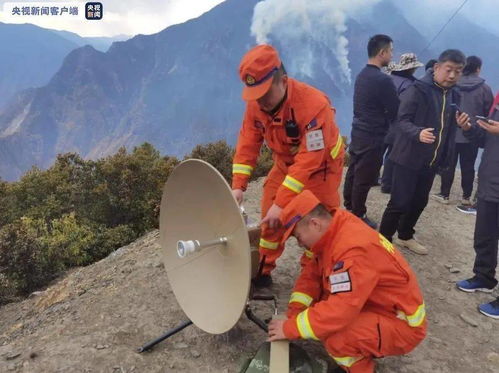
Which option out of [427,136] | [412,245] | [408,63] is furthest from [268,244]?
[408,63]

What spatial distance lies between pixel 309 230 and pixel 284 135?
90 cm

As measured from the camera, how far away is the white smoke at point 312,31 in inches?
6909

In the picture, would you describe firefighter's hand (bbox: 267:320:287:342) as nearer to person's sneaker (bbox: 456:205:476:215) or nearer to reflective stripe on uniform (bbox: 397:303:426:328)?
reflective stripe on uniform (bbox: 397:303:426:328)

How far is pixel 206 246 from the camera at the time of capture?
2594 millimetres

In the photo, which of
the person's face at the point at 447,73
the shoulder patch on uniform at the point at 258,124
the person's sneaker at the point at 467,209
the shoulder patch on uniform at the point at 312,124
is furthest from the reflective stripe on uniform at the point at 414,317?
the person's sneaker at the point at 467,209

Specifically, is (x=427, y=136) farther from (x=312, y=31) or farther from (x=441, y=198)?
(x=312, y=31)

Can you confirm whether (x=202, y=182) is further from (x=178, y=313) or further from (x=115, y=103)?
(x=115, y=103)

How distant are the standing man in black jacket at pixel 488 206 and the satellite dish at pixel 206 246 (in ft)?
8.77

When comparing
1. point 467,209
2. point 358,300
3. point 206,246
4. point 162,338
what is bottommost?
point 467,209

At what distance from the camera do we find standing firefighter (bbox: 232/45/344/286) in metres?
2.72

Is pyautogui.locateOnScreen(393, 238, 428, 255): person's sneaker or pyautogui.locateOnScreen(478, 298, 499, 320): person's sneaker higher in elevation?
pyautogui.locateOnScreen(393, 238, 428, 255): person's sneaker

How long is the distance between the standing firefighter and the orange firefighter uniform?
497 millimetres

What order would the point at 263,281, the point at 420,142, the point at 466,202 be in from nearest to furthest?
the point at 263,281
the point at 420,142
the point at 466,202

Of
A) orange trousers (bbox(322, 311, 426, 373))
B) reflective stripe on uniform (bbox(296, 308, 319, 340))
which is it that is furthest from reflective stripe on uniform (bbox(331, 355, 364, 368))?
reflective stripe on uniform (bbox(296, 308, 319, 340))
